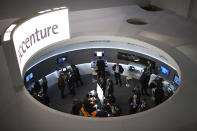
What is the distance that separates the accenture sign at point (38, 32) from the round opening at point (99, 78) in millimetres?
3578

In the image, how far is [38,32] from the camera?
5.91 meters

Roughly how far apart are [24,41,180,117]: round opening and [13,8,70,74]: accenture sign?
141 inches

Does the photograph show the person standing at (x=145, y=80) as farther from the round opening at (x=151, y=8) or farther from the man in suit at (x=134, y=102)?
the round opening at (x=151, y=8)

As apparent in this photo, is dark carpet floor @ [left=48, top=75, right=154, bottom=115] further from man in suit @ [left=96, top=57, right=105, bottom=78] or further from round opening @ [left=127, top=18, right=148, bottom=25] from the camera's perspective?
round opening @ [left=127, top=18, right=148, bottom=25]

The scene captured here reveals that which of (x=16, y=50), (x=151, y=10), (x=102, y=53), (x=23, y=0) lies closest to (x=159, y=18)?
(x=151, y=10)

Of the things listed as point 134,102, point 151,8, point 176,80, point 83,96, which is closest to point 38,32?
point 134,102

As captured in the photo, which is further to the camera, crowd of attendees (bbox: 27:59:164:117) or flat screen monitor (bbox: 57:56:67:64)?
flat screen monitor (bbox: 57:56:67:64)

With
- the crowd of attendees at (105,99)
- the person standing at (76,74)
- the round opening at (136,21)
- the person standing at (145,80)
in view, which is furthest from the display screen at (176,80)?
the person standing at (76,74)

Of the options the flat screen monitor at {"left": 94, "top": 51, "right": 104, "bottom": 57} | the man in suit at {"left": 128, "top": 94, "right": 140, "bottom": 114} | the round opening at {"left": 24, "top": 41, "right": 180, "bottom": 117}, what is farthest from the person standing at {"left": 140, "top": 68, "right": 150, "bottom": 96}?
the flat screen monitor at {"left": 94, "top": 51, "right": 104, "bottom": 57}

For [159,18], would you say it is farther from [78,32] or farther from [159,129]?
[159,129]

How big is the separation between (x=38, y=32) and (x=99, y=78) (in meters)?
5.76

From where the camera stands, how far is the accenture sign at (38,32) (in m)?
5.30

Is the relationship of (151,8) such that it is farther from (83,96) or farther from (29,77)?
(29,77)

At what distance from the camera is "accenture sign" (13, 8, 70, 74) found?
530cm
